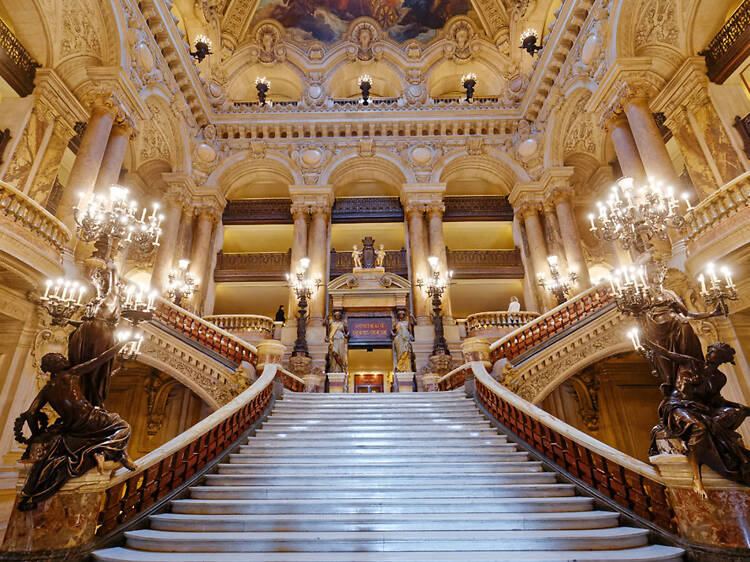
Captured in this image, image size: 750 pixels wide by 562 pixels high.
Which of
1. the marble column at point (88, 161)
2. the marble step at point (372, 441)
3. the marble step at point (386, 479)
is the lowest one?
the marble step at point (386, 479)

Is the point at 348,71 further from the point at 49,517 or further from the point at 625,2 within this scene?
the point at 49,517

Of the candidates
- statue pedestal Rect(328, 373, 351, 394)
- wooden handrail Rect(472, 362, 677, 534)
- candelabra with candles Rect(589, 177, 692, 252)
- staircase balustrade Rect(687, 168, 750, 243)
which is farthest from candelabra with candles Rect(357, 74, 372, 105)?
wooden handrail Rect(472, 362, 677, 534)

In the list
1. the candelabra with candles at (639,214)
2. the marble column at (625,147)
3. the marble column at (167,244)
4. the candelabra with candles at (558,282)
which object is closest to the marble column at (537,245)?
the candelabra with candles at (558,282)

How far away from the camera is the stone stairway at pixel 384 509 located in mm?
3135

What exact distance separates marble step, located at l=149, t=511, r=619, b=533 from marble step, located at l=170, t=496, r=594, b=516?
0.13m

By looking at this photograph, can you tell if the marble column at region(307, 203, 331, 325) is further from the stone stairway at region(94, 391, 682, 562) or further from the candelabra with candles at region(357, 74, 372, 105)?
the stone stairway at region(94, 391, 682, 562)

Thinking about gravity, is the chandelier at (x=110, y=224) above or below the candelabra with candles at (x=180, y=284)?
below

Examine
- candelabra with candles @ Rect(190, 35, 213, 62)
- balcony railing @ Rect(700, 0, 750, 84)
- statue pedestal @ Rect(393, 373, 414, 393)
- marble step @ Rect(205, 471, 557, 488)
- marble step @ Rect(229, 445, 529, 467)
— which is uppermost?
candelabra with candles @ Rect(190, 35, 213, 62)

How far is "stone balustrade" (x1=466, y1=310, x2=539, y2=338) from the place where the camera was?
12.0 metres

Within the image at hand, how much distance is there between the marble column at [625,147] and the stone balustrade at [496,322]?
4.96m

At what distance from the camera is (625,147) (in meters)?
9.46

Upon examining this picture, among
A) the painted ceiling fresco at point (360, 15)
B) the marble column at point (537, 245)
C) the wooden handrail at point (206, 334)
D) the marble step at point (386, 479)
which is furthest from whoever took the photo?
the painted ceiling fresco at point (360, 15)

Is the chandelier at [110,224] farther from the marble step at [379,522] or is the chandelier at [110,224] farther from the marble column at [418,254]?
the marble column at [418,254]

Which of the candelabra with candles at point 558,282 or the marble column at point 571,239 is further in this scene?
the marble column at point 571,239
